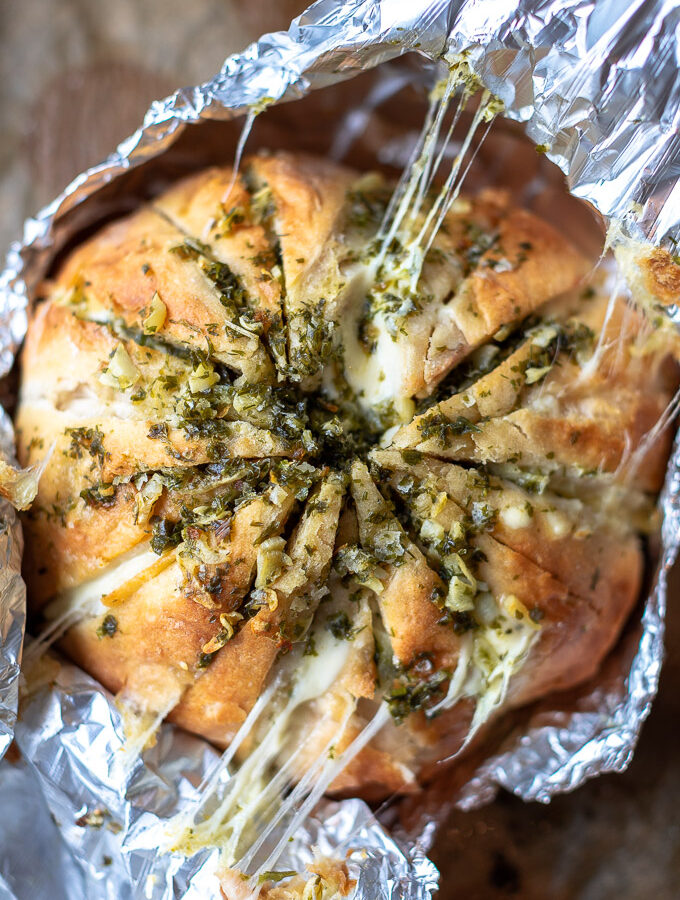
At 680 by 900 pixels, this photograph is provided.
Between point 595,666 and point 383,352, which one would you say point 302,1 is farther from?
point 595,666

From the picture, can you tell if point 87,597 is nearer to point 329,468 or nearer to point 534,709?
point 329,468

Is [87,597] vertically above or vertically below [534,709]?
above

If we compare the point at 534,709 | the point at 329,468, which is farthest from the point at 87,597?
the point at 534,709

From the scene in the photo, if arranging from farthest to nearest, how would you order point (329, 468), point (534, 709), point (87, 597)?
point (534, 709) → point (87, 597) → point (329, 468)

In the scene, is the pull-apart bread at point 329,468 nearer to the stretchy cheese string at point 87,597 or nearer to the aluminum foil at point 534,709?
the stretchy cheese string at point 87,597

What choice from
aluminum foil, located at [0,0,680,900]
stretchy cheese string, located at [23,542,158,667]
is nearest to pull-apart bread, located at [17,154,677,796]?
stretchy cheese string, located at [23,542,158,667]

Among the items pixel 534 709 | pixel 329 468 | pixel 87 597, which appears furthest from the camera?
pixel 534 709

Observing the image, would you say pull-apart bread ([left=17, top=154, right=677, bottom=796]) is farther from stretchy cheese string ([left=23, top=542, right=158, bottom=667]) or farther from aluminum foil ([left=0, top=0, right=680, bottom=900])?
aluminum foil ([left=0, top=0, right=680, bottom=900])
